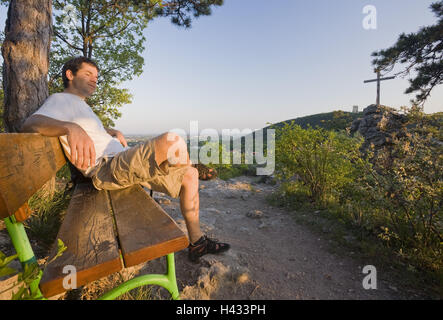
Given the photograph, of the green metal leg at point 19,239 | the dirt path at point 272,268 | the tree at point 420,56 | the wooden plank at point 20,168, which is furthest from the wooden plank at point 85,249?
the tree at point 420,56

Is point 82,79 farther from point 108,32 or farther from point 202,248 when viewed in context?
point 108,32

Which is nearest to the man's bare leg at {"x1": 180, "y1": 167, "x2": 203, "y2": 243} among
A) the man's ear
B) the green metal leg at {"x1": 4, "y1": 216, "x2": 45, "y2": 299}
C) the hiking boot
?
the hiking boot

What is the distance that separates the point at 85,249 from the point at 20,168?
1.30ft

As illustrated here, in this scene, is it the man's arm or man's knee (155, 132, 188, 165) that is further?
man's knee (155, 132, 188, 165)

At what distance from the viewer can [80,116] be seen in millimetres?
1723

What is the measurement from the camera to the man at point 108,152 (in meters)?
1.32

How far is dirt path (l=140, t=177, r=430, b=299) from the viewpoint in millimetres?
1622

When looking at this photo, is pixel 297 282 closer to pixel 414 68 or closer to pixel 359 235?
pixel 359 235

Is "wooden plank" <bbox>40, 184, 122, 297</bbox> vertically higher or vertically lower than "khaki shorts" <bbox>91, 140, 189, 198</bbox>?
lower

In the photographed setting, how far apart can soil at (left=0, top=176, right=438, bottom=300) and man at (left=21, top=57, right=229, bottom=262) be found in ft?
0.79

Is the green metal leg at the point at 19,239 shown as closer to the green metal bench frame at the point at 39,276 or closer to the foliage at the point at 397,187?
the green metal bench frame at the point at 39,276

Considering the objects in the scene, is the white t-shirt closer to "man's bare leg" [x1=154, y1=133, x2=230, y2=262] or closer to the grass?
"man's bare leg" [x1=154, y1=133, x2=230, y2=262]

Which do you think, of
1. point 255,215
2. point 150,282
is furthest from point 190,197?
point 255,215

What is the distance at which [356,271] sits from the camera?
1898 millimetres
